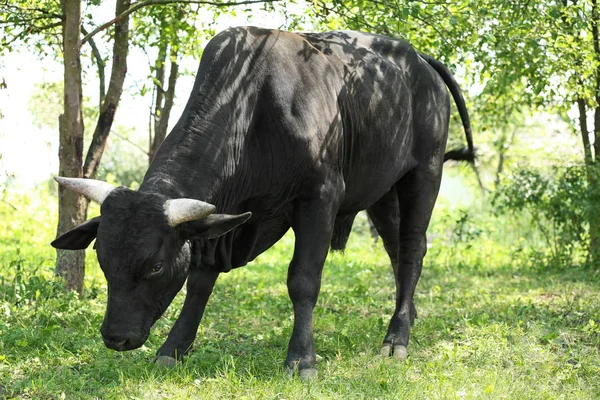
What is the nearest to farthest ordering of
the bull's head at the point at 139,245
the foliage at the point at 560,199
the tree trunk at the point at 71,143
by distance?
the bull's head at the point at 139,245, the tree trunk at the point at 71,143, the foliage at the point at 560,199

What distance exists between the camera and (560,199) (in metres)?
11.6

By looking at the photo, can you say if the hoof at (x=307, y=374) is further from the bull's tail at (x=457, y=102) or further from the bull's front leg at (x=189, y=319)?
the bull's tail at (x=457, y=102)

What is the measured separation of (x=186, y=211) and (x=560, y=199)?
8055 mm

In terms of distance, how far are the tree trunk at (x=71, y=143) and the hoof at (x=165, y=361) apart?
2443mm

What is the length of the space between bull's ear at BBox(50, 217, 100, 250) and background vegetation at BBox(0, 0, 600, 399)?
2.69ft

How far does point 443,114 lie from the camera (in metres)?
7.45

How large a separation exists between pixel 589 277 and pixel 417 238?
14.6ft

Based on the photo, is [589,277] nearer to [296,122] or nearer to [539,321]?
[539,321]

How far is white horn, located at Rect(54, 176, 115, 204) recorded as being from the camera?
16.2ft

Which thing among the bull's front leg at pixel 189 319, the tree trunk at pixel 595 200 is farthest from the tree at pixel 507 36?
the bull's front leg at pixel 189 319

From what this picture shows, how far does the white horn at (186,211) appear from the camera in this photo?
4.76 metres

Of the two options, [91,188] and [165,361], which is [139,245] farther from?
[165,361]

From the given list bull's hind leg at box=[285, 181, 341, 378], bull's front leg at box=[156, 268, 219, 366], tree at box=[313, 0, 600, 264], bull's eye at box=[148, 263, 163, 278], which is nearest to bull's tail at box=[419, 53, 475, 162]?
tree at box=[313, 0, 600, 264]

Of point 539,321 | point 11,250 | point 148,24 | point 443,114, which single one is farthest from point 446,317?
point 11,250
